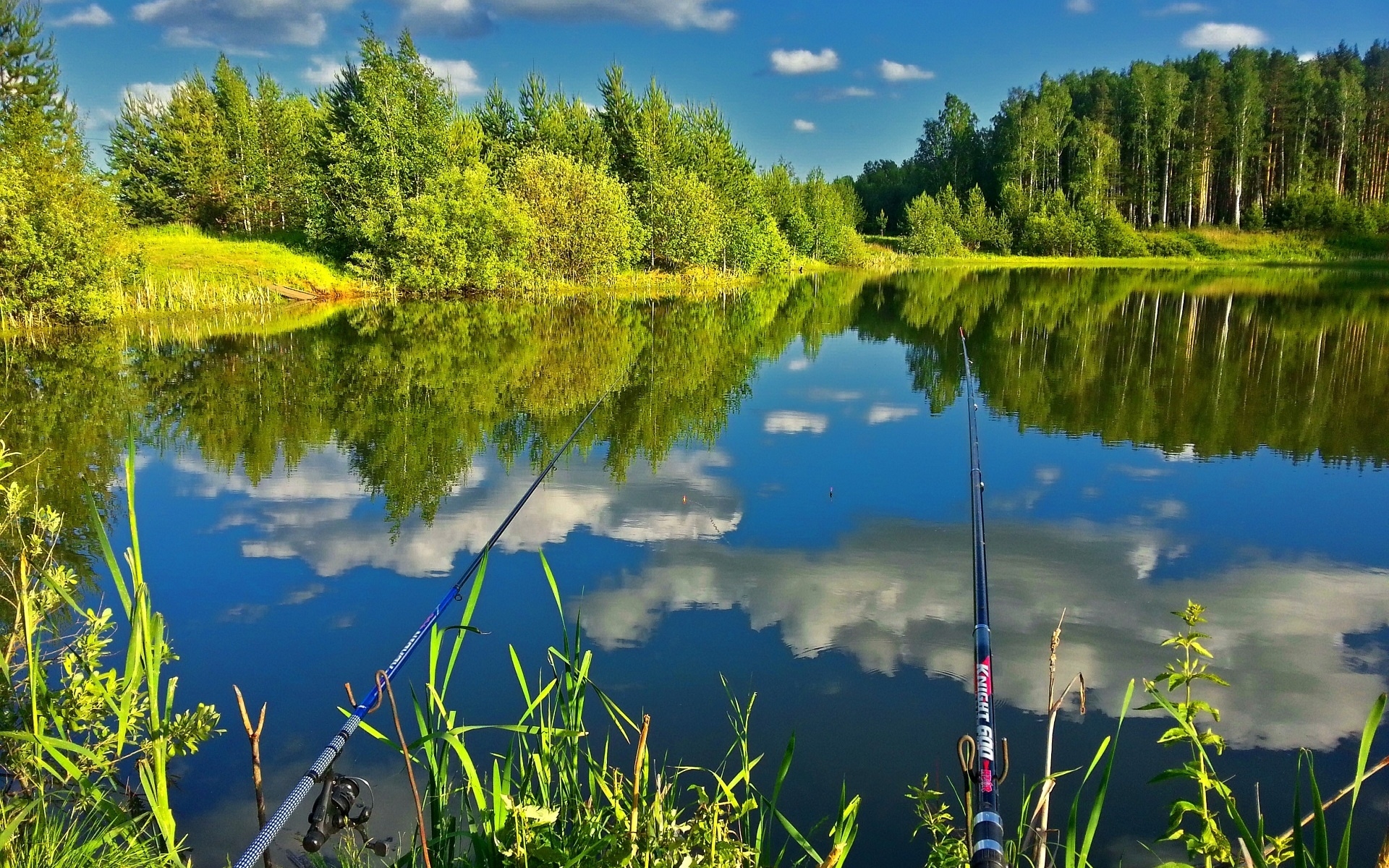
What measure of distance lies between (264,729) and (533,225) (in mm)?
31635

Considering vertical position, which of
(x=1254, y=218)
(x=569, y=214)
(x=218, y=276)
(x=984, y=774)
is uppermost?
(x=1254, y=218)

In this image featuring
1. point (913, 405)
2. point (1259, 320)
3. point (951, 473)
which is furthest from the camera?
point (1259, 320)

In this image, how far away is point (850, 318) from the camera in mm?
27297

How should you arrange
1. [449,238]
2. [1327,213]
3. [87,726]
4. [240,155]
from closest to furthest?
[87,726], [449,238], [240,155], [1327,213]

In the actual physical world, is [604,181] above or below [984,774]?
above

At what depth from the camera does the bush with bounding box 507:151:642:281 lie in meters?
35.6

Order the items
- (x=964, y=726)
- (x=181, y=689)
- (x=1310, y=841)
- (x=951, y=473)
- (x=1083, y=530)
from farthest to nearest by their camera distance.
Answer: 1. (x=951, y=473)
2. (x=1083, y=530)
3. (x=181, y=689)
4. (x=964, y=726)
5. (x=1310, y=841)

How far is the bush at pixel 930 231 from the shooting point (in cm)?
6575

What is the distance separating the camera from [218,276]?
2820 centimetres

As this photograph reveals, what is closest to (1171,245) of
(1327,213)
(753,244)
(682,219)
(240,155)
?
(1327,213)

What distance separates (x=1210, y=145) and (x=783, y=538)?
69.6 metres

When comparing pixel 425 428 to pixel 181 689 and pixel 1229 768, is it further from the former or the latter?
pixel 1229 768

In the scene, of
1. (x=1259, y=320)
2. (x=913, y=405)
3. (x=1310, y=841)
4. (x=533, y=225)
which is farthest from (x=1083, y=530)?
(x=533, y=225)

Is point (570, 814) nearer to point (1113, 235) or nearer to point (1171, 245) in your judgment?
point (1171, 245)
